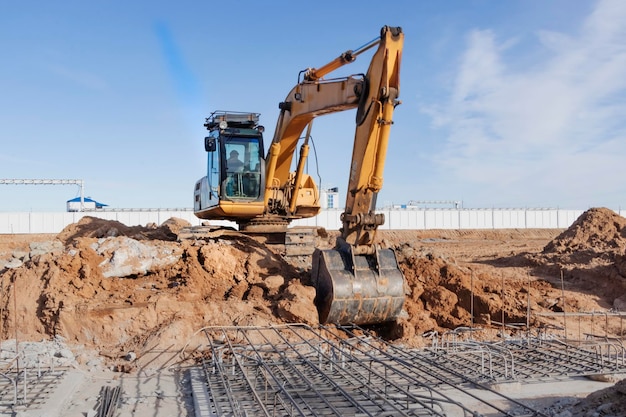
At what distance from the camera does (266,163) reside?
1404 cm

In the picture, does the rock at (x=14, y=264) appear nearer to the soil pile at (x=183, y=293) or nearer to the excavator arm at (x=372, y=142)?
the soil pile at (x=183, y=293)

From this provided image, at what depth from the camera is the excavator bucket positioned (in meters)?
10.9

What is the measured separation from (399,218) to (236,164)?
88.4 feet

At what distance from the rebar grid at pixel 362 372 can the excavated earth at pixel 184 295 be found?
2.36 feet

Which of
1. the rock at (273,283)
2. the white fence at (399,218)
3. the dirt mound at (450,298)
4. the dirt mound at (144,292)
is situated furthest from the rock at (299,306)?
the white fence at (399,218)

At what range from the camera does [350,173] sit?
11391 millimetres

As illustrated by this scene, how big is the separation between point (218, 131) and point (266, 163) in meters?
1.29

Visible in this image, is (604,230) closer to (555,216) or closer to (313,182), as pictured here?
(313,182)

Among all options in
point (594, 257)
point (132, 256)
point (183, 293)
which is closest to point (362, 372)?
point (183, 293)

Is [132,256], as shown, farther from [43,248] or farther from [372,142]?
[372,142]

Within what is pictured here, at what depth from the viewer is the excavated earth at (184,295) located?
10.2m

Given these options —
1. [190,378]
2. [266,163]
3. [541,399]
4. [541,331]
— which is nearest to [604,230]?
[541,331]

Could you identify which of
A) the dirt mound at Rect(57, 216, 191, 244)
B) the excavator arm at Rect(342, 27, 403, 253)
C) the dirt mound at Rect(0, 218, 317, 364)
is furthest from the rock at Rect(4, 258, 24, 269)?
the excavator arm at Rect(342, 27, 403, 253)

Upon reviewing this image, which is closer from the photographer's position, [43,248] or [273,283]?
[273,283]
